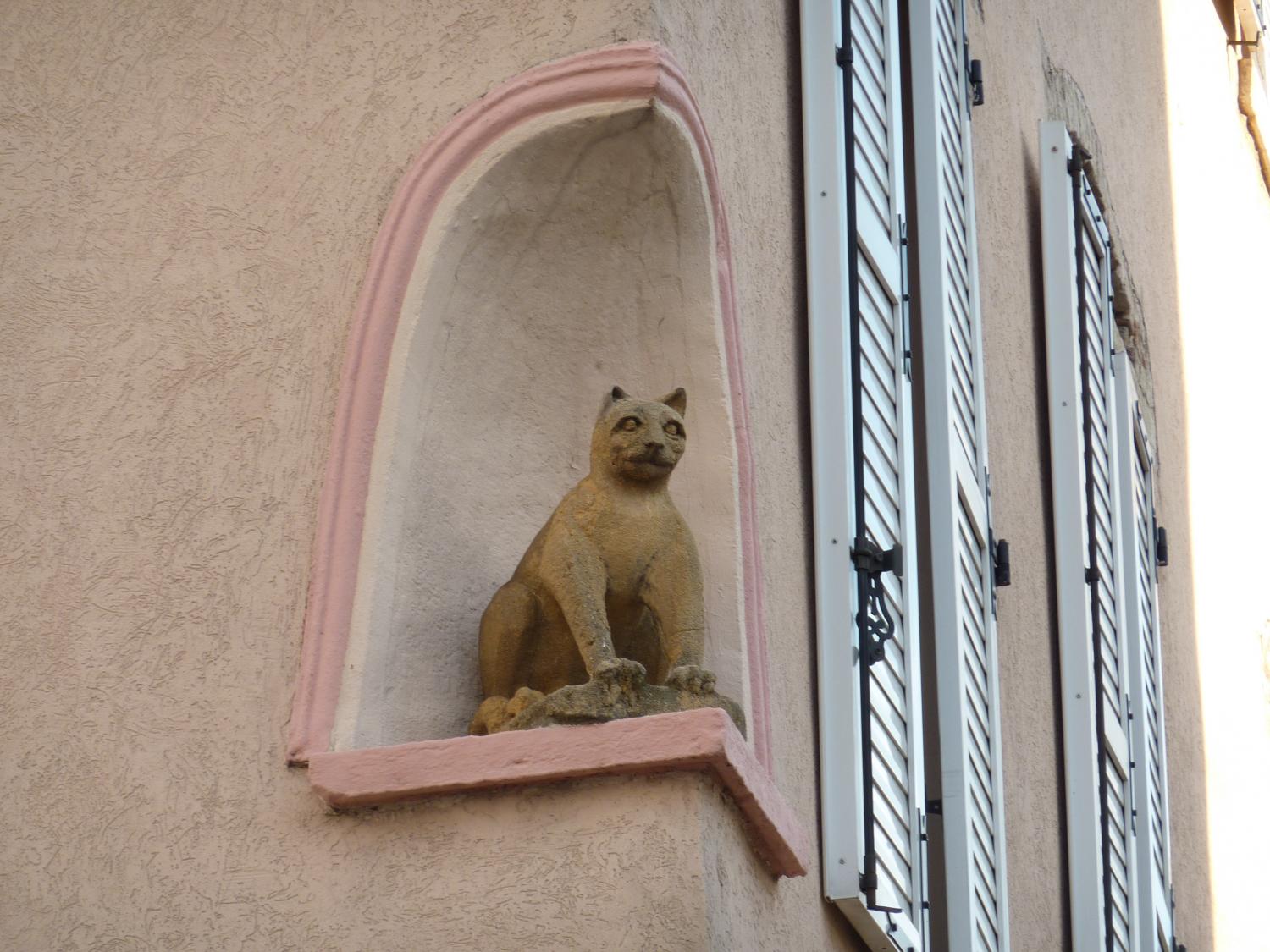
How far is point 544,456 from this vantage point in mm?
4891

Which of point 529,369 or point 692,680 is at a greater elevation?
point 529,369

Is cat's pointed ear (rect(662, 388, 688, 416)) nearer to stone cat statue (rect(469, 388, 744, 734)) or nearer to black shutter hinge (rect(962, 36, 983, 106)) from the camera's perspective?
stone cat statue (rect(469, 388, 744, 734))

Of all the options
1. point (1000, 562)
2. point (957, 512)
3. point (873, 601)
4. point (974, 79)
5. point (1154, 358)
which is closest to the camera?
point (873, 601)

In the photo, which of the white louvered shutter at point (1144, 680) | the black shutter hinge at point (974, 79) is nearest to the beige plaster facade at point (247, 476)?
the black shutter hinge at point (974, 79)

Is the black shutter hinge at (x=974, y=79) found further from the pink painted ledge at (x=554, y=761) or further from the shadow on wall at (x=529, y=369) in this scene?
the pink painted ledge at (x=554, y=761)

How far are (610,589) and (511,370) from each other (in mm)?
637

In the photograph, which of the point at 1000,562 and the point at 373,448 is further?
the point at 1000,562

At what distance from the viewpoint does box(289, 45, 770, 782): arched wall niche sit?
4.56 metres

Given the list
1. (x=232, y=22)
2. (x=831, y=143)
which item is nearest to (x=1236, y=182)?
(x=831, y=143)

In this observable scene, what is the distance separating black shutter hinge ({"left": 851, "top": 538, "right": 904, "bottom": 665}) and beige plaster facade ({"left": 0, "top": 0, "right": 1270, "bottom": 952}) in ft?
0.37

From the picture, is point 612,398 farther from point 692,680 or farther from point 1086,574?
point 1086,574

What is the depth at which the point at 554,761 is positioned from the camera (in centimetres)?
414

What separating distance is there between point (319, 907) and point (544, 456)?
1083 millimetres

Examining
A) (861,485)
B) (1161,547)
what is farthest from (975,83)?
(1161,547)
